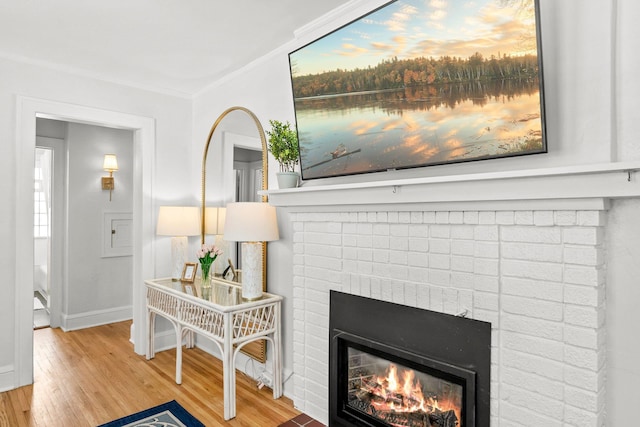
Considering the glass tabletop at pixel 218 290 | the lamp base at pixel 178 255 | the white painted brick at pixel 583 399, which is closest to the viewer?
the white painted brick at pixel 583 399

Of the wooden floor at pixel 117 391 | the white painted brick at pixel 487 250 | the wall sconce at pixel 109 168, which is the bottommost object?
the wooden floor at pixel 117 391

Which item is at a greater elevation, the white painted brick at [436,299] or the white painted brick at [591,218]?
the white painted brick at [591,218]

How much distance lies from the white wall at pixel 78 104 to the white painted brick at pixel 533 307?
3076 millimetres

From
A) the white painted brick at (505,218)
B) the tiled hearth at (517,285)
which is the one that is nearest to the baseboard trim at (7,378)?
the tiled hearth at (517,285)

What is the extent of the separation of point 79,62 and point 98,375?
2527 millimetres

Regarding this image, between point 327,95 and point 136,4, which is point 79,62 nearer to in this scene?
point 136,4

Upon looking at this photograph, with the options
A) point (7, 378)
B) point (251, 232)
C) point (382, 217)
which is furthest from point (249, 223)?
point (7, 378)

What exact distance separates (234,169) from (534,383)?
257cm

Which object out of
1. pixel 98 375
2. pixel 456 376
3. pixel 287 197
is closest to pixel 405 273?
pixel 456 376

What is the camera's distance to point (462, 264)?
1.72m

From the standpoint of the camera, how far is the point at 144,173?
142 inches

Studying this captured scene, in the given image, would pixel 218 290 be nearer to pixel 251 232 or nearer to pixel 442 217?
pixel 251 232

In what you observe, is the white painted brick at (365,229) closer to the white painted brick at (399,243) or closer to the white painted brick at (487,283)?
the white painted brick at (399,243)

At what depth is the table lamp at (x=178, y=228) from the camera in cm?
340
